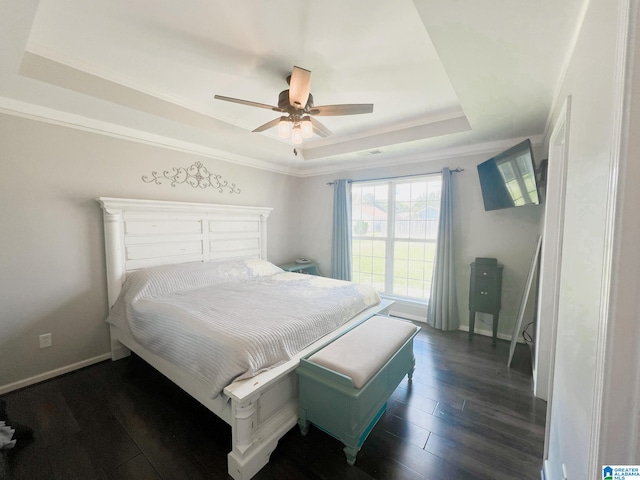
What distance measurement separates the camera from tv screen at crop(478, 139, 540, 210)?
2270mm

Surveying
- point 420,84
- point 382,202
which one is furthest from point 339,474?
point 382,202

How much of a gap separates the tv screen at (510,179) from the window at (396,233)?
0.67 m

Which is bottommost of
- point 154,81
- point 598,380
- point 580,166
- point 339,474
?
point 339,474

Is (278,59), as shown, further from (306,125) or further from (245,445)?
(245,445)

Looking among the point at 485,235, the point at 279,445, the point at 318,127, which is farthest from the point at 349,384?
the point at 485,235

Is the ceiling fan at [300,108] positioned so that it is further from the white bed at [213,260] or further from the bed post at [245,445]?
the bed post at [245,445]

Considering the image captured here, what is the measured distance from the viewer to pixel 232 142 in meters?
3.06

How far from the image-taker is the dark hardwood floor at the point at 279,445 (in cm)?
143

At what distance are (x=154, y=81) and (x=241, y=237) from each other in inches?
81.1

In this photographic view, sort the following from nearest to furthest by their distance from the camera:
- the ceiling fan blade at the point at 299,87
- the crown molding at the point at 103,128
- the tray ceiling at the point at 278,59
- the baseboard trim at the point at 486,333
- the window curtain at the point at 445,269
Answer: the tray ceiling at the point at 278,59 < the ceiling fan blade at the point at 299,87 < the crown molding at the point at 103,128 < the baseboard trim at the point at 486,333 < the window curtain at the point at 445,269

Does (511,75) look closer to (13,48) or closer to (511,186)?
(511,186)

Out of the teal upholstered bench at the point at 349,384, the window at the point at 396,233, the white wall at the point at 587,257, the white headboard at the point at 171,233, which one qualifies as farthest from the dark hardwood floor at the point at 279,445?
the window at the point at 396,233

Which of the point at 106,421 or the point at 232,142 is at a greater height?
the point at 232,142

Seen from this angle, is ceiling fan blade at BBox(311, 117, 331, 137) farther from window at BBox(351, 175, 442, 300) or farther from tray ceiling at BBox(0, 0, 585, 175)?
window at BBox(351, 175, 442, 300)
